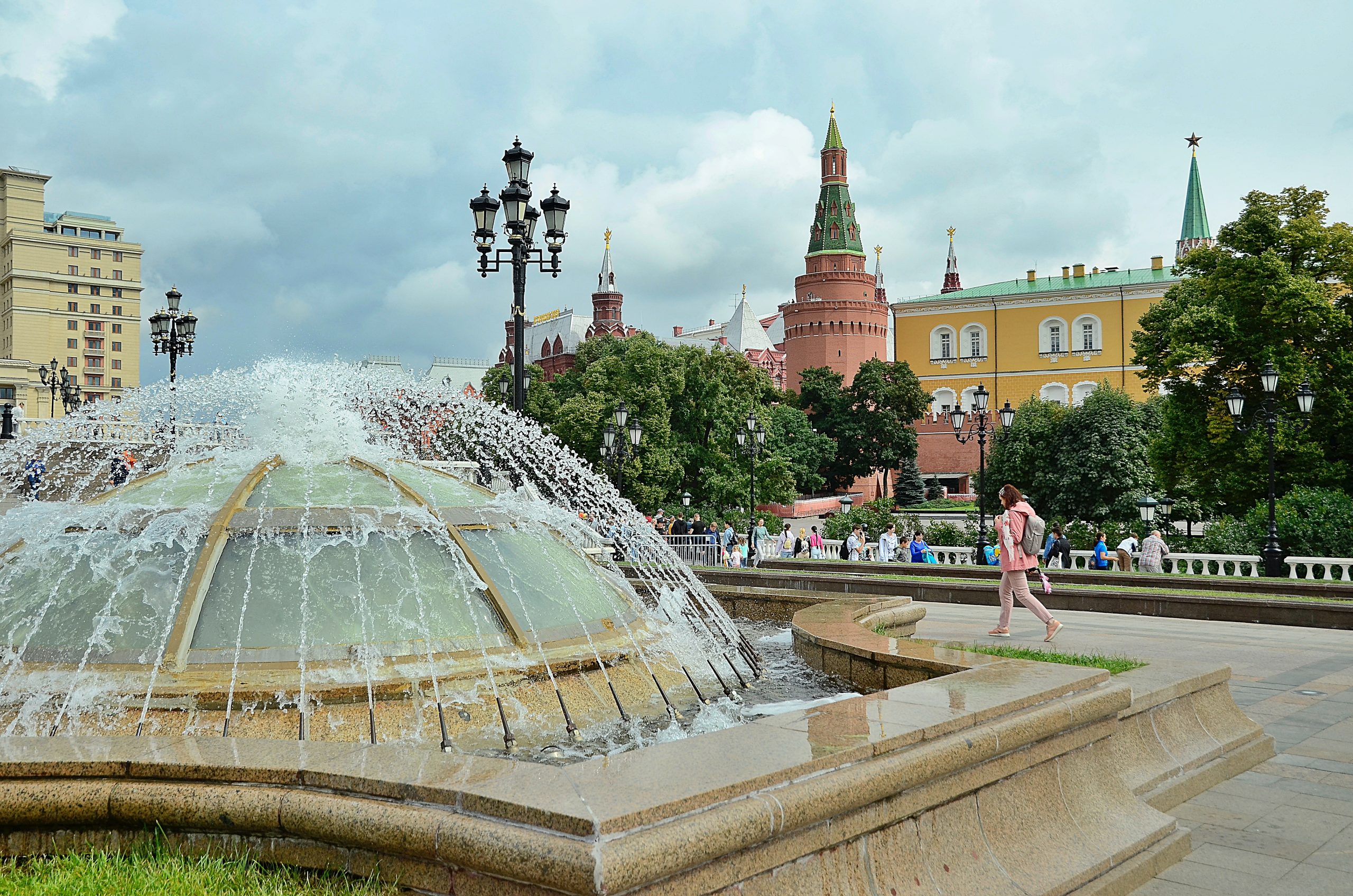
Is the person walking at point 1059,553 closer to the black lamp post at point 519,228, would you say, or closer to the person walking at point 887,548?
the person walking at point 887,548

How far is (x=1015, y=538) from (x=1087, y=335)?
64.9 meters

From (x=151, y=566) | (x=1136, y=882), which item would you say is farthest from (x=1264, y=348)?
(x=151, y=566)

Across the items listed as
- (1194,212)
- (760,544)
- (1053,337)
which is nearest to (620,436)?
(760,544)

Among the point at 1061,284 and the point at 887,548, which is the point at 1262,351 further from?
the point at 1061,284

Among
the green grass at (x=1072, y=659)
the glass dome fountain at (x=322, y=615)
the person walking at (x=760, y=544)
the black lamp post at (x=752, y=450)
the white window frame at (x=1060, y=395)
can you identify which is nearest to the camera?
the glass dome fountain at (x=322, y=615)

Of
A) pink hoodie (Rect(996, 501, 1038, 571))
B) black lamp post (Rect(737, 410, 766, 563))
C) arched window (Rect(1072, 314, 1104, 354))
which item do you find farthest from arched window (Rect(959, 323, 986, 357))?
pink hoodie (Rect(996, 501, 1038, 571))

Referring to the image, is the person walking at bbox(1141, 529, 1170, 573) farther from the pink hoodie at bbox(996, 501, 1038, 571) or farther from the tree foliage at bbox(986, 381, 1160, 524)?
the tree foliage at bbox(986, 381, 1160, 524)

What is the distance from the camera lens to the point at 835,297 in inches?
2997

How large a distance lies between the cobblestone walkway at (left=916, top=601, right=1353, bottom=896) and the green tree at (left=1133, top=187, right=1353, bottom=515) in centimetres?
1373

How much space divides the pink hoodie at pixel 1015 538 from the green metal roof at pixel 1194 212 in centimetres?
8213

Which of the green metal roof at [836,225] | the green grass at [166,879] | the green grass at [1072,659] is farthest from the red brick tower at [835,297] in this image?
the green grass at [166,879]

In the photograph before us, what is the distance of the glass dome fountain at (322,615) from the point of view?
4633 millimetres

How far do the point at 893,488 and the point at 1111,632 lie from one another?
58.7 metres

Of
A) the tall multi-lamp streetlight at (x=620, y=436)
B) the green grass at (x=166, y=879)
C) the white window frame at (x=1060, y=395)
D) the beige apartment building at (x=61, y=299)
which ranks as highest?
the beige apartment building at (x=61, y=299)
